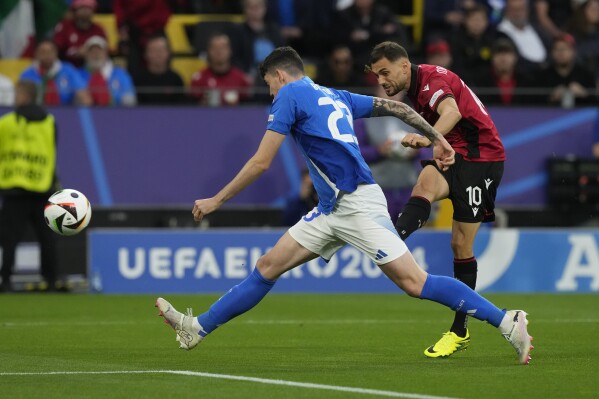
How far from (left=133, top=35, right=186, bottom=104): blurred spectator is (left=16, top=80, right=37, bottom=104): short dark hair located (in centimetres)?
A: 170

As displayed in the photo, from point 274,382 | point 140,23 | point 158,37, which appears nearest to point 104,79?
point 158,37

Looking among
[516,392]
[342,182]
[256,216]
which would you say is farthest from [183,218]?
[516,392]

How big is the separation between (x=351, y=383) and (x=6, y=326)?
195 inches

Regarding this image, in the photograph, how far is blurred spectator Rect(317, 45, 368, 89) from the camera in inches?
679

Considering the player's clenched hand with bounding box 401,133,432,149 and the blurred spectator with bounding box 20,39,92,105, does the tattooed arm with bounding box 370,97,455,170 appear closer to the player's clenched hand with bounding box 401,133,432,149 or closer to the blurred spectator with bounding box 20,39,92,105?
the player's clenched hand with bounding box 401,133,432,149

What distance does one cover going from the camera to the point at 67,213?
10.3 metres

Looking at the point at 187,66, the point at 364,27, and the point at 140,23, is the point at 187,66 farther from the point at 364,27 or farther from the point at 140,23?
the point at 364,27

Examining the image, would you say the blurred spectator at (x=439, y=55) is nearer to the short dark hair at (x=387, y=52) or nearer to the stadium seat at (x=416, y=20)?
the stadium seat at (x=416, y=20)

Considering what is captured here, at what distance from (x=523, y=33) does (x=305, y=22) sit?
3278 millimetres

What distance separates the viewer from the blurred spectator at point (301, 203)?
1634 cm

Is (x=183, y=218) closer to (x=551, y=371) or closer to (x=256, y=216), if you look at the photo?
(x=256, y=216)

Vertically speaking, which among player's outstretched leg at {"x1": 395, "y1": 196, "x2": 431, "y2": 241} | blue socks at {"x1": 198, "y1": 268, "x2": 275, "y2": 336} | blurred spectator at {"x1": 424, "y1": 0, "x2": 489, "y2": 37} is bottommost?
blue socks at {"x1": 198, "y1": 268, "x2": 275, "y2": 336}

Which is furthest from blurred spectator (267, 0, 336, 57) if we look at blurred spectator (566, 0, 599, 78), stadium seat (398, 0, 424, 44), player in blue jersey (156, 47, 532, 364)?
player in blue jersey (156, 47, 532, 364)

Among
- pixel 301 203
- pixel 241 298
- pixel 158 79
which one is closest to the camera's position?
pixel 241 298
